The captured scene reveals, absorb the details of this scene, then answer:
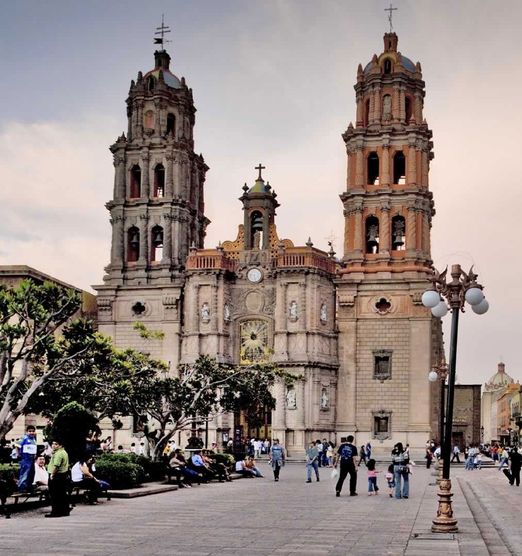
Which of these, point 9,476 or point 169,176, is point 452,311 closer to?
point 9,476

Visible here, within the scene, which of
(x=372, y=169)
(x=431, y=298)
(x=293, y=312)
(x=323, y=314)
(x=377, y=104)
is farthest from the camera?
(x=372, y=169)

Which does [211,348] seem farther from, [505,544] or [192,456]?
[505,544]

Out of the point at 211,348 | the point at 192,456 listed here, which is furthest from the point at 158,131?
the point at 192,456

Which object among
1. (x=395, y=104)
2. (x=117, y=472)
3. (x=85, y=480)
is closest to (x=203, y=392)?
(x=117, y=472)

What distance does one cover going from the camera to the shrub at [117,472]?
2575 centimetres

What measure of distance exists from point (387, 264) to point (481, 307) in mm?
45650

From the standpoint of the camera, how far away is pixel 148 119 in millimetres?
68688

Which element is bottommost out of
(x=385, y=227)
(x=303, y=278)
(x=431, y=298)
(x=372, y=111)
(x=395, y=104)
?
(x=431, y=298)

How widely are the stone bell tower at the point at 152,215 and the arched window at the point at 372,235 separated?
474 inches

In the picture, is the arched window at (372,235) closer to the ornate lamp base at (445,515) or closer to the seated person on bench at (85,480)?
the seated person on bench at (85,480)

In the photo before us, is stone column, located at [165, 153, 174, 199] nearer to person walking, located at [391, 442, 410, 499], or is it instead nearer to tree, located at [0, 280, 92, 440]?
tree, located at [0, 280, 92, 440]

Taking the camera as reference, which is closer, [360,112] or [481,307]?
[481,307]

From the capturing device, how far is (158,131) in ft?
223

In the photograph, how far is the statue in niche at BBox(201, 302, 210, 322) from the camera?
64.0 m
